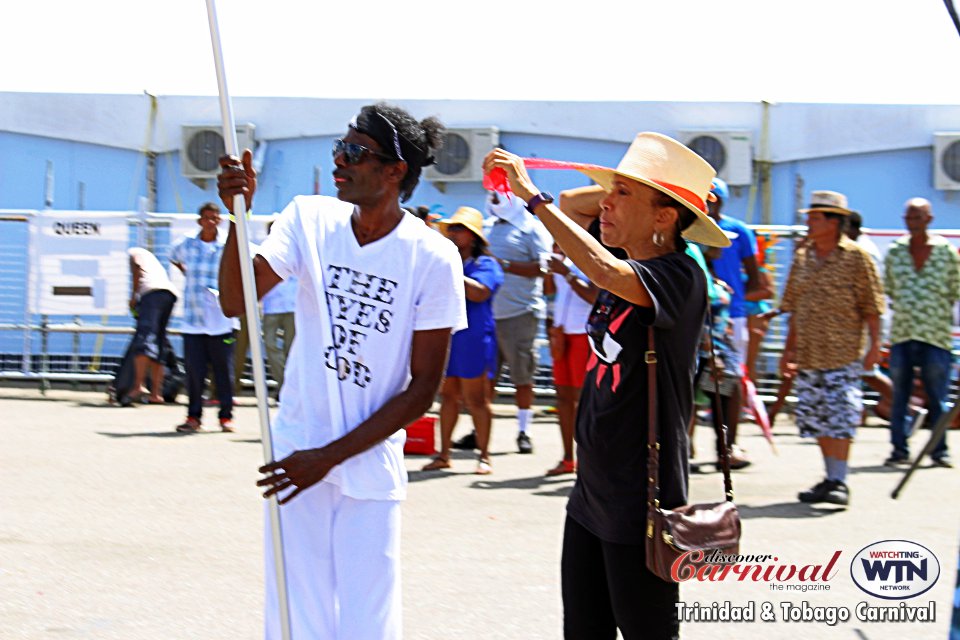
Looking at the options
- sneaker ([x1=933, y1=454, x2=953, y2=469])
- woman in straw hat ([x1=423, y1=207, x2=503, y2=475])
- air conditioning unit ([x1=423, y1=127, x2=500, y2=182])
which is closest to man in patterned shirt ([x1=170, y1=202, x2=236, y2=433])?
woman in straw hat ([x1=423, y1=207, x2=503, y2=475])

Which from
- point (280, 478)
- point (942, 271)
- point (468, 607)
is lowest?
point (468, 607)

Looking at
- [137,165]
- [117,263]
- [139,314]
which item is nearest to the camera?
[139,314]

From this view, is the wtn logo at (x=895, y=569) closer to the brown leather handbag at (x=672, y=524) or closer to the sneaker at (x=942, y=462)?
the brown leather handbag at (x=672, y=524)

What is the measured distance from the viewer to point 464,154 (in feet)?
53.5

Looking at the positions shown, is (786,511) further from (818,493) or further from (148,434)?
(148,434)

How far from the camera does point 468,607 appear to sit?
5.89 metres

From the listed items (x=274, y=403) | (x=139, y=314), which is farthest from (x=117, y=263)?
(x=274, y=403)

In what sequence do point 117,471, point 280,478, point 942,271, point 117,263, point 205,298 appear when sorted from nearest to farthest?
1. point 280,478
2. point 117,471
3. point 942,271
4. point 205,298
5. point 117,263

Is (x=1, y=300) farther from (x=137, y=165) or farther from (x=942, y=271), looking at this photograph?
(x=942, y=271)

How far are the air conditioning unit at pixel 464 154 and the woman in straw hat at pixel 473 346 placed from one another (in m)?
6.70

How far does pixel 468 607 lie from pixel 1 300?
35.7 feet

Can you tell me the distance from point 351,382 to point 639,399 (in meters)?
0.80

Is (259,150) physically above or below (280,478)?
above

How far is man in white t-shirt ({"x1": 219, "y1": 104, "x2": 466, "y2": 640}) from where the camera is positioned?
11.9 feet
